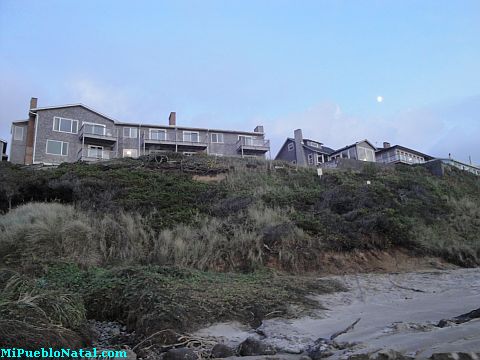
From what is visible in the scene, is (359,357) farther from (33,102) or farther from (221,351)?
(33,102)

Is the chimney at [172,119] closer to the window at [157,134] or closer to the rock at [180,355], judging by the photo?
the window at [157,134]

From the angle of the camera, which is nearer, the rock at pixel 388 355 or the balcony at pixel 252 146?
the rock at pixel 388 355

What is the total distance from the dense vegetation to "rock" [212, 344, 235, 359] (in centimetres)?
124

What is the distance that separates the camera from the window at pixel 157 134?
4256 cm

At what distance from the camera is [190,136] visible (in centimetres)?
4441

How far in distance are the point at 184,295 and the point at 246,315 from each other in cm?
131

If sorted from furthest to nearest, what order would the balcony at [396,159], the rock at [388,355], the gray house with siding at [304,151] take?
the balcony at [396,159], the gray house with siding at [304,151], the rock at [388,355]

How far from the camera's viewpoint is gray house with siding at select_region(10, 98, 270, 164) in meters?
37.5

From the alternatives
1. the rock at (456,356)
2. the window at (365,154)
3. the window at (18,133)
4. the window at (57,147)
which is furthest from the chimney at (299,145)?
the rock at (456,356)

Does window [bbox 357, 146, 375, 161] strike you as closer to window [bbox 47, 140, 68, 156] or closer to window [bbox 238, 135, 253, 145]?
window [bbox 238, 135, 253, 145]

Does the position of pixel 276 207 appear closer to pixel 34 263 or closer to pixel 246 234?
pixel 246 234

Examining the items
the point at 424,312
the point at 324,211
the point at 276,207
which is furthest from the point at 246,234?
the point at 424,312

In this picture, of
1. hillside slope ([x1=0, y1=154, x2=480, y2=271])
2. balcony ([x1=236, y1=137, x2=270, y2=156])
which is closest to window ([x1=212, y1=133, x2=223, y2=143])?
balcony ([x1=236, y1=137, x2=270, y2=156])

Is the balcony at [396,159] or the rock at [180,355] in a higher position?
the balcony at [396,159]
